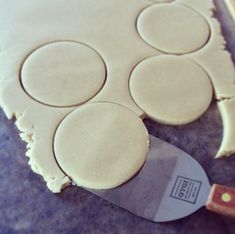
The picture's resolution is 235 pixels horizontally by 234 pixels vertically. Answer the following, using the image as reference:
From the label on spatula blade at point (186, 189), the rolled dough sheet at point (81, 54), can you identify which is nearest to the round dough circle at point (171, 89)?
the rolled dough sheet at point (81, 54)

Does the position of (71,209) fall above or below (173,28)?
below

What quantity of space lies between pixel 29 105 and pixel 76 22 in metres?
0.29

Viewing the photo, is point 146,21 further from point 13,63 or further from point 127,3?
point 13,63

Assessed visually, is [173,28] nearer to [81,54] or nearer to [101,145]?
[81,54]

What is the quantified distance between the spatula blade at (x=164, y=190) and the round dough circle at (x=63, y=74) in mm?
220

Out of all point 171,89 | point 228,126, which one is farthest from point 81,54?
point 228,126

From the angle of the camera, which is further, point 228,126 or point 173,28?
point 173,28

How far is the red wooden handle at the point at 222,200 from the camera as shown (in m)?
0.77

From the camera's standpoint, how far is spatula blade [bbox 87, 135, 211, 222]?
811 mm

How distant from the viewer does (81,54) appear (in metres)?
1.02

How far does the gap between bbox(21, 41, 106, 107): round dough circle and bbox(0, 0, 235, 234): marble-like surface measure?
13cm

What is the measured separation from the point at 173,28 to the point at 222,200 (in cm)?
51

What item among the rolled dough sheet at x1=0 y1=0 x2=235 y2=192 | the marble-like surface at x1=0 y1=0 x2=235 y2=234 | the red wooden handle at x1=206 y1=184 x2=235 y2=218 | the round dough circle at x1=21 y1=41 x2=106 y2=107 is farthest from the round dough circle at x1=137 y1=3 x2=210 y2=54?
the red wooden handle at x1=206 y1=184 x2=235 y2=218

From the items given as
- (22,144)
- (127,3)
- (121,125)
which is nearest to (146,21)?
(127,3)
